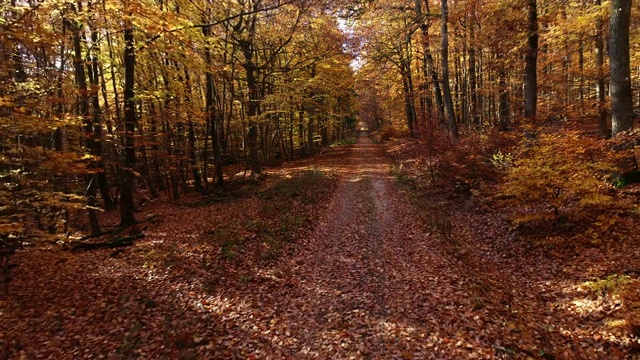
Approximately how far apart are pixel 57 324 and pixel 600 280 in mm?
9924

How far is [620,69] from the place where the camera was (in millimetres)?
8383

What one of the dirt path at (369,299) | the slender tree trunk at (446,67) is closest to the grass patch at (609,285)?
the dirt path at (369,299)

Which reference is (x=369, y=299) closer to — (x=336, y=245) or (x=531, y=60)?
(x=336, y=245)

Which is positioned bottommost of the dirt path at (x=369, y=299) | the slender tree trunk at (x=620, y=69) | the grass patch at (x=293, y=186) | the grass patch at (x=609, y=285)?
the dirt path at (x=369, y=299)

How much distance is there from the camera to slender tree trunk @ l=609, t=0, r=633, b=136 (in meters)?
8.26

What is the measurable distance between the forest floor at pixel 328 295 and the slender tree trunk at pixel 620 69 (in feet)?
12.2

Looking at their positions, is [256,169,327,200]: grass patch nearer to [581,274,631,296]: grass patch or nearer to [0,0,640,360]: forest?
[0,0,640,360]: forest

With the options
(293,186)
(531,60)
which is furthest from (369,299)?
(531,60)

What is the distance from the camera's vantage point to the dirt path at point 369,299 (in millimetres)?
5328

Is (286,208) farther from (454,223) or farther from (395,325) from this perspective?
(395,325)

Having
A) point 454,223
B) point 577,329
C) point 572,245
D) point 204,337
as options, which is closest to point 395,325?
point 577,329

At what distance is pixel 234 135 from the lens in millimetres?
27953

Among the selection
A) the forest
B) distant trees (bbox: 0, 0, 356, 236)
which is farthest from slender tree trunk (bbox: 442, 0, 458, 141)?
distant trees (bbox: 0, 0, 356, 236)

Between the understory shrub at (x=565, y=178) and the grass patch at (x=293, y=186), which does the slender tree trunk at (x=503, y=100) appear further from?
the understory shrub at (x=565, y=178)
